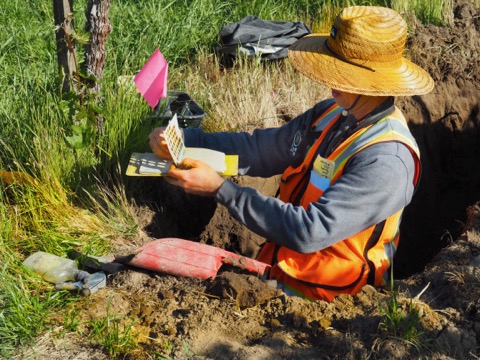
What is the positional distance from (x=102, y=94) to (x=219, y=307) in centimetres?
170

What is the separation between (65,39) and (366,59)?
68.0 inches

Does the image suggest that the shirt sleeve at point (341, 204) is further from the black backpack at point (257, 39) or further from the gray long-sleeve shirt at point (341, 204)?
the black backpack at point (257, 39)

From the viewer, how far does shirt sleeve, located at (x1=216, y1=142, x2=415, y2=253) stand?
3232mm

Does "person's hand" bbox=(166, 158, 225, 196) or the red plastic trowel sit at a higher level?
"person's hand" bbox=(166, 158, 225, 196)

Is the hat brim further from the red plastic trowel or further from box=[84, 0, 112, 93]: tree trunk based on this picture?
box=[84, 0, 112, 93]: tree trunk

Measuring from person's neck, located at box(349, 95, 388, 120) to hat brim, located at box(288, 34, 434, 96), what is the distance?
0.47 ft

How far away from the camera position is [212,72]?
19.6ft

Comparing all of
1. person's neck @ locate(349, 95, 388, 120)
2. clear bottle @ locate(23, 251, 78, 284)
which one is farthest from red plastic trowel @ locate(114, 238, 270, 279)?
person's neck @ locate(349, 95, 388, 120)

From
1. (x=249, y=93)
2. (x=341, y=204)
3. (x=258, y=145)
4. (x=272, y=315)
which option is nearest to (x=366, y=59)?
(x=341, y=204)

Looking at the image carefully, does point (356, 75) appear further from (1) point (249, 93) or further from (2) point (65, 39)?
(1) point (249, 93)

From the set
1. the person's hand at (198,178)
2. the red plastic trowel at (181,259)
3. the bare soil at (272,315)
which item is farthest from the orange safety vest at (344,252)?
the person's hand at (198,178)

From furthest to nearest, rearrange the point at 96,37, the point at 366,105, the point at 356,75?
the point at 96,37
the point at 366,105
the point at 356,75

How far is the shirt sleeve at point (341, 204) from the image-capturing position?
3.23 metres

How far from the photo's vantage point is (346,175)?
3.29m
